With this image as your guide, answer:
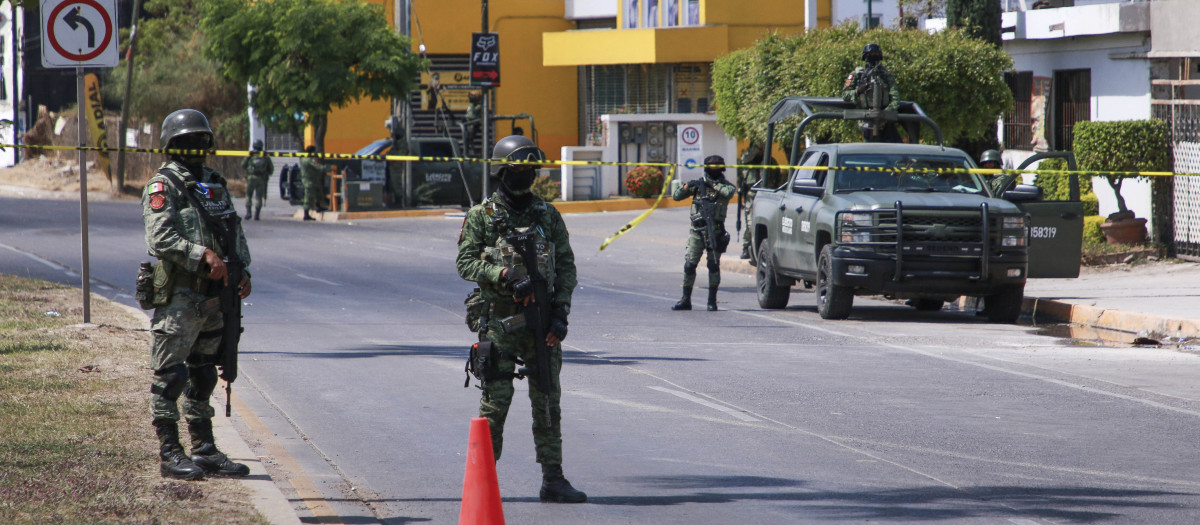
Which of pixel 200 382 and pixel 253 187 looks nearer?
pixel 200 382

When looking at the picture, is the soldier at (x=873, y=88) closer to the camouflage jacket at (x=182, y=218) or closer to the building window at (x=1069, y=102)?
the building window at (x=1069, y=102)

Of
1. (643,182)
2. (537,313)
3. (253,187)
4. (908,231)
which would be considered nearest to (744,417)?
(537,313)

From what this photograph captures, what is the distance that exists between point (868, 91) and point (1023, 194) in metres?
3.75

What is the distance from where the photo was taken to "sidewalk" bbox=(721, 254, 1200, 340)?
13758 mm

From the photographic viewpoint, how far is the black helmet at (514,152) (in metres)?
6.39

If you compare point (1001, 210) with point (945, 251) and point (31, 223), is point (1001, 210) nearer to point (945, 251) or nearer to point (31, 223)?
point (945, 251)

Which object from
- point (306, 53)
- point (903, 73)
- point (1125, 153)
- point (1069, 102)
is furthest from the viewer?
point (306, 53)

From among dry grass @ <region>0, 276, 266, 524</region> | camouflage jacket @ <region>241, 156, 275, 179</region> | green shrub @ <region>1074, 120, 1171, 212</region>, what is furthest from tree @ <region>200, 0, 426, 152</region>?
dry grass @ <region>0, 276, 266, 524</region>

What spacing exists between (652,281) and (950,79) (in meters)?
6.61

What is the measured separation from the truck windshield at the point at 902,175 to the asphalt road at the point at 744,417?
1.45 m

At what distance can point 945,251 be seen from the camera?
14.1 m

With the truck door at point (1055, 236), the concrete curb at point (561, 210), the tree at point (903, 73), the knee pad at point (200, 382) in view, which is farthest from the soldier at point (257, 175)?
the knee pad at point (200, 382)

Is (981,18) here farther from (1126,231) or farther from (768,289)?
(768,289)

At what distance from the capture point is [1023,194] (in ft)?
47.5
